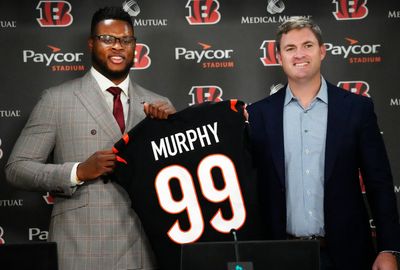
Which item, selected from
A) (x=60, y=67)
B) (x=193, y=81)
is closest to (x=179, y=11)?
(x=193, y=81)

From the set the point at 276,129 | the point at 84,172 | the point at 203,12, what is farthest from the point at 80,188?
the point at 203,12

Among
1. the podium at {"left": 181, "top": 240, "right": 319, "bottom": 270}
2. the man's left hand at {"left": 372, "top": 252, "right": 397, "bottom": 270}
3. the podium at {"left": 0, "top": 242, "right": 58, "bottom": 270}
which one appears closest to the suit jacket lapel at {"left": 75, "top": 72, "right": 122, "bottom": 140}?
the podium at {"left": 0, "top": 242, "right": 58, "bottom": 270}

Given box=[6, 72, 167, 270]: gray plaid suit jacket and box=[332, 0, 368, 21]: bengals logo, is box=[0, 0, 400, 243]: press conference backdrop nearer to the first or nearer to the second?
box=[332, 0, 368, 21]: bengals logo

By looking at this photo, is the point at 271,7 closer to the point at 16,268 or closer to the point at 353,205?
the point at 353,205

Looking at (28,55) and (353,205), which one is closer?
(353,205)

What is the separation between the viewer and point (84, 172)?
2.27 metres

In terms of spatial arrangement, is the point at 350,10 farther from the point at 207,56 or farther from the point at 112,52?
the point at 112,52

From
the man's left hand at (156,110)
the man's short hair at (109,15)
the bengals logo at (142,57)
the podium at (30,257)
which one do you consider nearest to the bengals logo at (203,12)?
the bengals logo at (142,57)

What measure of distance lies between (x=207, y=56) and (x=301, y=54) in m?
1.00

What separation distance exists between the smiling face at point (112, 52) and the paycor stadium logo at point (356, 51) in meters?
1.26

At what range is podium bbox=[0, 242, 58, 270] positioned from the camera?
166 centimetres

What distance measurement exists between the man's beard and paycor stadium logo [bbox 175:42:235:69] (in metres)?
0.76

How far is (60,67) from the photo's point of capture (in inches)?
127

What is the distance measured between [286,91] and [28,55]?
5.04 feet
